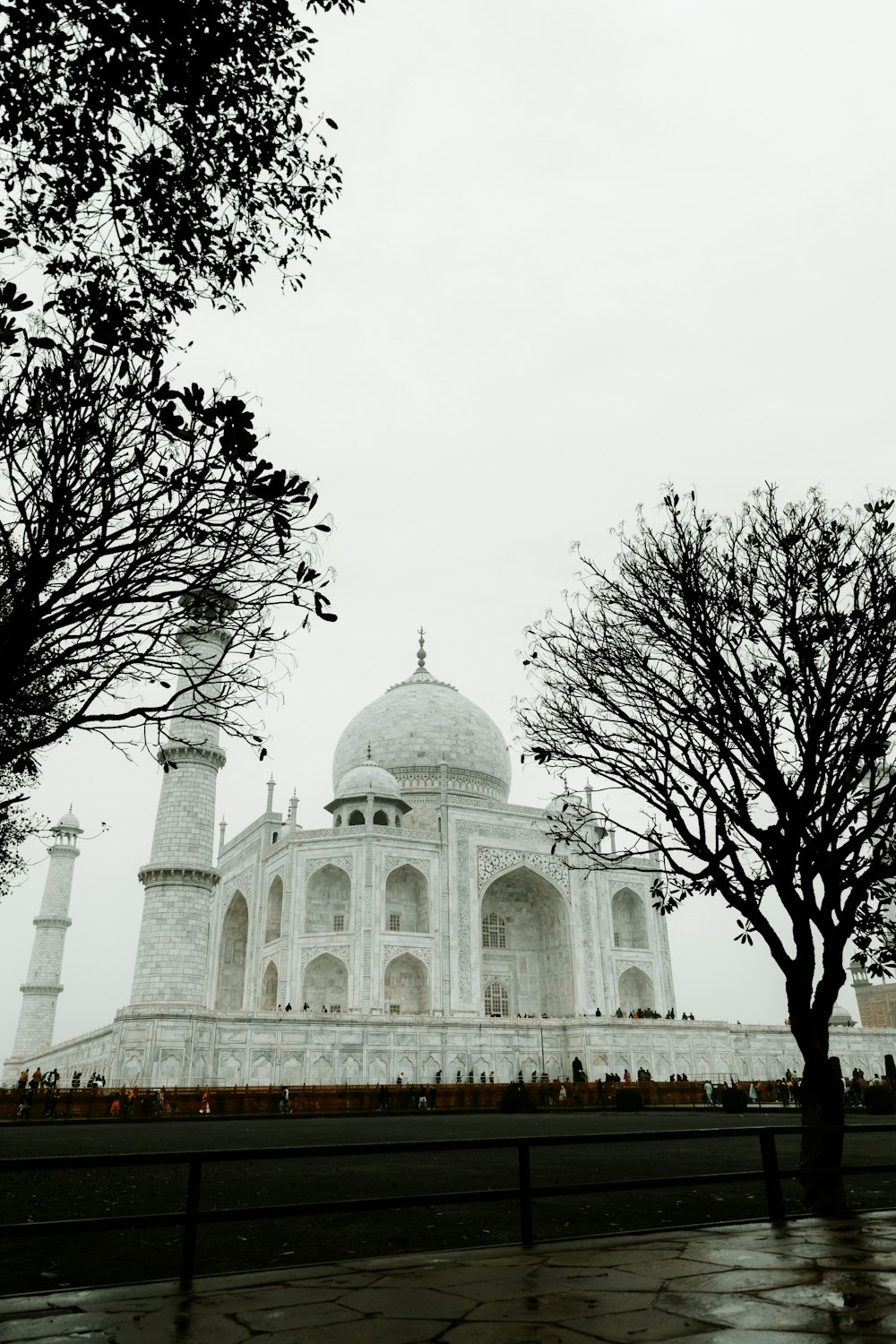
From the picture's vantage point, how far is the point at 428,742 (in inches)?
1914

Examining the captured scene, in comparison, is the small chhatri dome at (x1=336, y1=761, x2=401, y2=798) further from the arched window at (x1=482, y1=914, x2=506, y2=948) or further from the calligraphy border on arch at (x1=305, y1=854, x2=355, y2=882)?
the arched window at (x1=482, y1=914, x2=506, y2=948)

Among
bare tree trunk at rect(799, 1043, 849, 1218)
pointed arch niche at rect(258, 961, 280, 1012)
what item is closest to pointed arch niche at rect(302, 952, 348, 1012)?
pointed arch niche at rect(258, 961, 280, 1012)

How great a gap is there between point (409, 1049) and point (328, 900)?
9.94 metres

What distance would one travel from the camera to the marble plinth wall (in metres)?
27.6

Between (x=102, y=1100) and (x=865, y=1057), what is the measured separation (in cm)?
3052

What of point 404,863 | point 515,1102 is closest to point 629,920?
point 404,863

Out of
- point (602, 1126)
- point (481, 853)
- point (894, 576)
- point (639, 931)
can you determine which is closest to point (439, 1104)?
point (602, 1126)

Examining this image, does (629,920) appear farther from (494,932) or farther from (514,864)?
(514,864)

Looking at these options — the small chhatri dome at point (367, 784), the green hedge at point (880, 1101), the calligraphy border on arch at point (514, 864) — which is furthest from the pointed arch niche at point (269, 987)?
the green hedge at point (880, 1101)

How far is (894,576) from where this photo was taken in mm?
9445

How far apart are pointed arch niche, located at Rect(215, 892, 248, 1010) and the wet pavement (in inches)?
1644

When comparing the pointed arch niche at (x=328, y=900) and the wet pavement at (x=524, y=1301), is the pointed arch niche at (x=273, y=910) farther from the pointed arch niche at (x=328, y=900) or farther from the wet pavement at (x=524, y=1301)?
the wet pavement at (x=524, y=1301)

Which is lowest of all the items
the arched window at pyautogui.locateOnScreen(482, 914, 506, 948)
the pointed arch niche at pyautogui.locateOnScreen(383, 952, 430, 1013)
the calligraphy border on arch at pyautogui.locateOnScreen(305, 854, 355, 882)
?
the pointed arch niche at pyautogui.locateOnScreen(383, 952, 430, 1013)

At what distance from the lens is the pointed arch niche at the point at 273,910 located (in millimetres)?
41500
